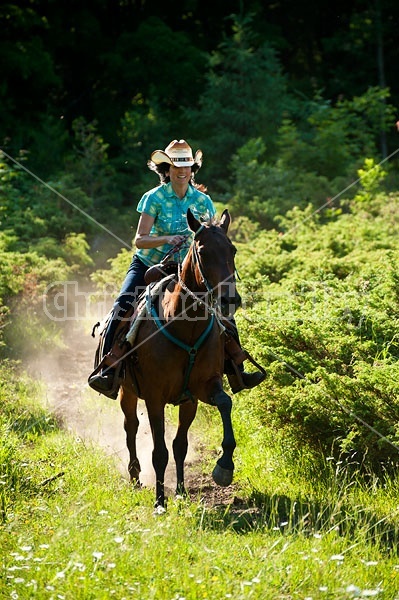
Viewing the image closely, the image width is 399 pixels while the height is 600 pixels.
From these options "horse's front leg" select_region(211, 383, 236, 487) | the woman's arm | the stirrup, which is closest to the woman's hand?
the woman's arm

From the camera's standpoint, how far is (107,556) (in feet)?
19.4

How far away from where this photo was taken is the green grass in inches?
223

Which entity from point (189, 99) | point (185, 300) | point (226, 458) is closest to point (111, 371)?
point (185, 300)

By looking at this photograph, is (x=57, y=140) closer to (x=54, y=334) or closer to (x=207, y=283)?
(x=54, y=334)

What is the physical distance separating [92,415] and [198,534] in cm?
506

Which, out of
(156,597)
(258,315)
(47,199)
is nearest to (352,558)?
(156,597)

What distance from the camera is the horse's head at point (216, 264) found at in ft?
22.2

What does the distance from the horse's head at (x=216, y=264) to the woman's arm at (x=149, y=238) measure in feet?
2.07

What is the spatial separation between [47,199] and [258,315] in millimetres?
12836

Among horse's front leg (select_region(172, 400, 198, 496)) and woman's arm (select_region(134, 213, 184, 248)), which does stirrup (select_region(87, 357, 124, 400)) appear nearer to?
horse's front leg (select_region(172, 400, 198, 496))

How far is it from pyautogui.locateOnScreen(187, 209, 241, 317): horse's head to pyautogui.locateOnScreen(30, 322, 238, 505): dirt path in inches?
93.8

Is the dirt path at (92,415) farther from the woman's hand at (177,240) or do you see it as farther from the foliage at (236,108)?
the foliage at (236,108)

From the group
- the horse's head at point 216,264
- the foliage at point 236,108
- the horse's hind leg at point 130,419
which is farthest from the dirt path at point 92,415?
the foliage at point 236,108

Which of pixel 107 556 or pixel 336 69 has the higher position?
pixel 336 69
